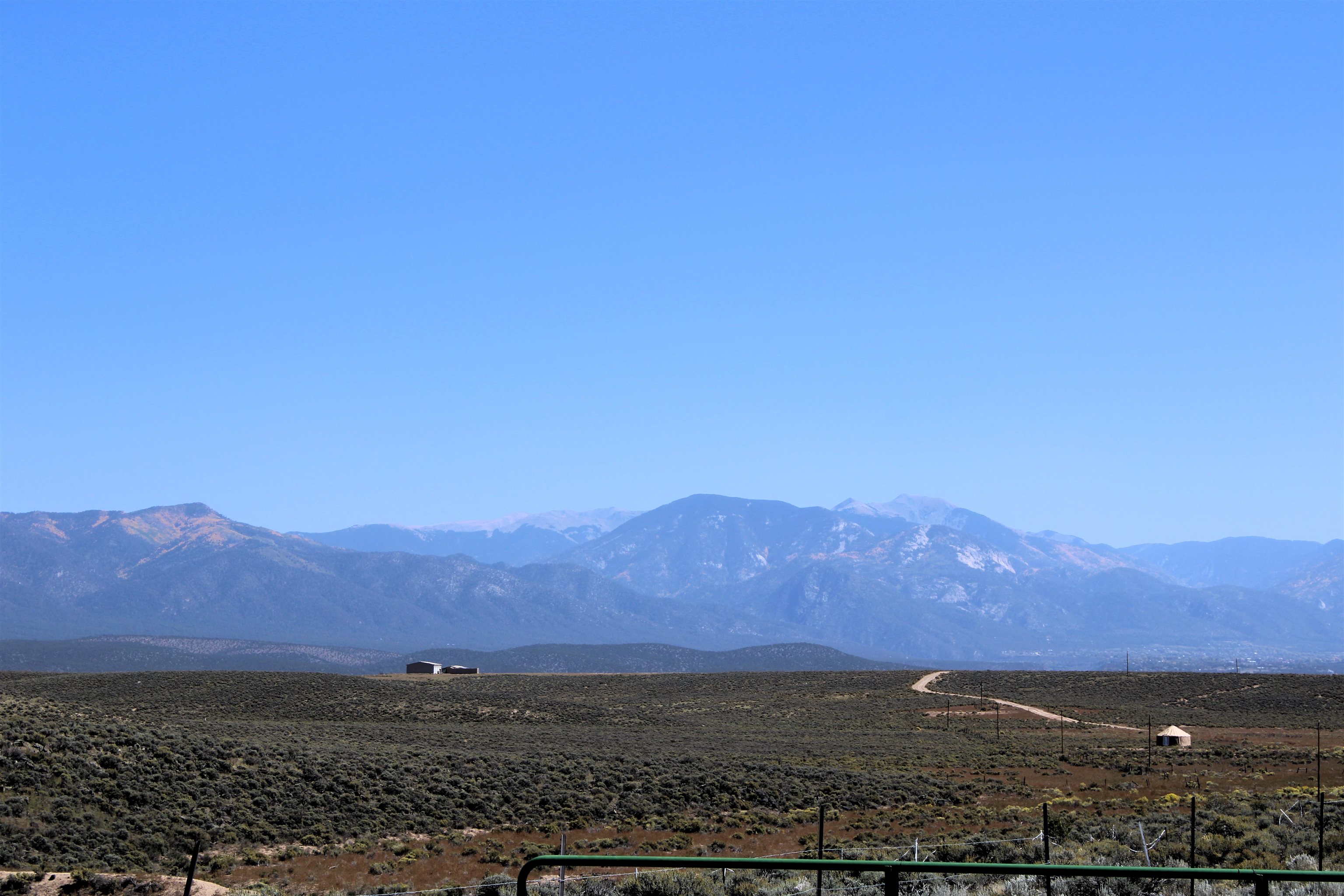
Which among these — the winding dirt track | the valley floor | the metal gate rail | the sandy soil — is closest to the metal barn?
the valley floor

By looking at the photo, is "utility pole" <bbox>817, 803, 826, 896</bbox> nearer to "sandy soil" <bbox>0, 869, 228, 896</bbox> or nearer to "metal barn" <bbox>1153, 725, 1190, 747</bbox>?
"sandy soil" <bbox>0, 869, 228, 896</bbox>

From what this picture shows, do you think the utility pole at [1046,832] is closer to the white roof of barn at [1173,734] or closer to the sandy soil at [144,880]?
the sandy soil at [144,880]

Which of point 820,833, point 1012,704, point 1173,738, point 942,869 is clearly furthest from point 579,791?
point 1012,704

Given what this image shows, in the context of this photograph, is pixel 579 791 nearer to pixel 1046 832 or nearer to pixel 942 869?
pixel 1046 832

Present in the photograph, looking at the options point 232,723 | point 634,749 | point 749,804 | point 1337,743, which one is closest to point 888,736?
point 634,749

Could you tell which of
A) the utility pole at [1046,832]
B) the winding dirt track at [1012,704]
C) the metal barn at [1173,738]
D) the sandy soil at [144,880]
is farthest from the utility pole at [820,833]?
the winding dirt track at [1012,704]

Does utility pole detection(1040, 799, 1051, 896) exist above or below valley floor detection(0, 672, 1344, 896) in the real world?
above

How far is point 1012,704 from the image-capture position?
9106 cm

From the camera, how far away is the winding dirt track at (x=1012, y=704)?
7450cm

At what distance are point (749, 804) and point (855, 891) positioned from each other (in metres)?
19.7

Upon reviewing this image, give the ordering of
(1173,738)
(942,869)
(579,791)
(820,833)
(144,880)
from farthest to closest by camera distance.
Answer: (1173,738) < (579,791) < (144,880) < (820,833) < (942,869)

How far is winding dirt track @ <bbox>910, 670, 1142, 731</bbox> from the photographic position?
7450 cm

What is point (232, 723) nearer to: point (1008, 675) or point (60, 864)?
point (60, 864)

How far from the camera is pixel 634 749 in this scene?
5122 centimetres
